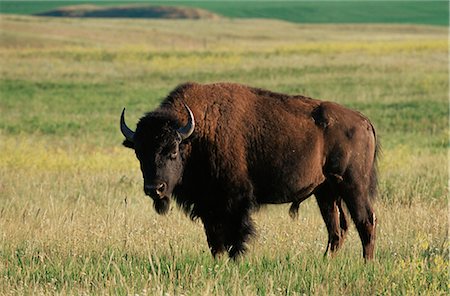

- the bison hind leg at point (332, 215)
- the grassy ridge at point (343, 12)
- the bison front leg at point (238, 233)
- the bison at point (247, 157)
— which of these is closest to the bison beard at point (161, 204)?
the bison at point (247, 157)

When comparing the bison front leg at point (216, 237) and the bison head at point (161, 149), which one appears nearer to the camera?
the bison head at point (161, 149)

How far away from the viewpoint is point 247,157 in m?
8.44

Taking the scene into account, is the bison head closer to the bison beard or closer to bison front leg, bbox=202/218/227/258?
the bison beard

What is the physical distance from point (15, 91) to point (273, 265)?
87.8ft

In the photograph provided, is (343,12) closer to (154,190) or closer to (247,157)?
(247,157)

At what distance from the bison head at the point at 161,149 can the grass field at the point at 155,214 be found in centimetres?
59

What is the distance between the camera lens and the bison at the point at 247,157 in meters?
7.98

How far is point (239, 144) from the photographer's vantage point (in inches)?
331

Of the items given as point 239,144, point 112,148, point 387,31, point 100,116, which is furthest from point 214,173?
point 387,31

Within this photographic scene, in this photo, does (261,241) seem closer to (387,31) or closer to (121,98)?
(121,98)

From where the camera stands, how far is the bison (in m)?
7.98

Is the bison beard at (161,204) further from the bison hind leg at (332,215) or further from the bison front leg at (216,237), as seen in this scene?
the bison hind leg at (332,215)

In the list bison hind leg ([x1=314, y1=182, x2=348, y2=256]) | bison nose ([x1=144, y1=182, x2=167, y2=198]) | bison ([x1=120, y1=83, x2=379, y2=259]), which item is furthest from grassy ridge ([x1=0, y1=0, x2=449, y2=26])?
bison nose ([x1=144, y1=182, x2=167, y2=198])

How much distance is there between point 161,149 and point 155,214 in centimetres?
287
